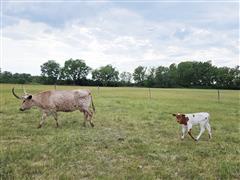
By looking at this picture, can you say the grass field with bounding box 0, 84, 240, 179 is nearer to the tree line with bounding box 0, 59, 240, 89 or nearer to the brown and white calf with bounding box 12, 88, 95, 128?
the brown and white calf with bounding box 12, 88, 95, 128

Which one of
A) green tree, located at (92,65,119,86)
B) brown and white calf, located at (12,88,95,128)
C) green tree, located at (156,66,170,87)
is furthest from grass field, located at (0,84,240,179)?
green tree, located at (156,66,170,87)

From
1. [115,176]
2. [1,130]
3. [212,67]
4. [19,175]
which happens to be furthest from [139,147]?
[212,67]

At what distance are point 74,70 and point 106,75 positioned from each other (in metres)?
11.8

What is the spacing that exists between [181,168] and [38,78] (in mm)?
85934

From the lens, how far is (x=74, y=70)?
95750 millimetres

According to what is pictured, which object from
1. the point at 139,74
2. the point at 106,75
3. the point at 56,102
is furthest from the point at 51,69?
the point at 56,102

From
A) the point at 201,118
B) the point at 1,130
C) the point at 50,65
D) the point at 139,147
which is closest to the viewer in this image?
the point at 139,147

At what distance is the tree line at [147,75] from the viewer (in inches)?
3292

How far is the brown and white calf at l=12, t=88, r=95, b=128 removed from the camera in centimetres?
988

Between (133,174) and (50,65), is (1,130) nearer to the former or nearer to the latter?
(133,174)

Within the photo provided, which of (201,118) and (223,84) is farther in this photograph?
(223,84)

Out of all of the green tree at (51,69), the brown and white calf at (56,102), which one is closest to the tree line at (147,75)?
the green tree at (51,69)

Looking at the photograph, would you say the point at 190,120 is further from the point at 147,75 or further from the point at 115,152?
the point at 147,75

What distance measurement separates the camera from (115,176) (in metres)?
4.86
